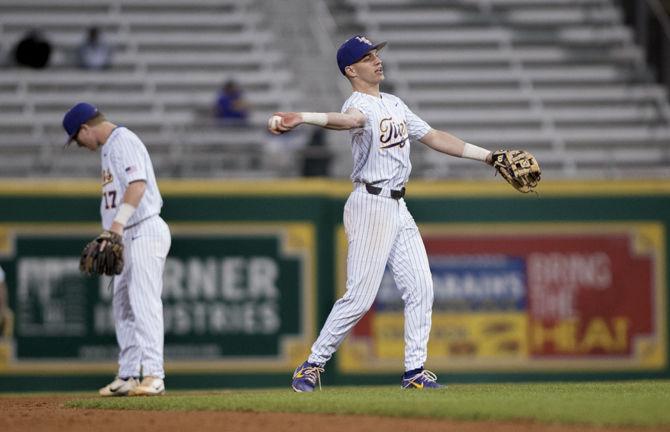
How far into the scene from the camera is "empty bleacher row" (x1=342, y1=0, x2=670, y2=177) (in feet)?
47.7

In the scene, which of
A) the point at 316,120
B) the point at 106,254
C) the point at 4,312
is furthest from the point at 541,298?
the point at 316,120

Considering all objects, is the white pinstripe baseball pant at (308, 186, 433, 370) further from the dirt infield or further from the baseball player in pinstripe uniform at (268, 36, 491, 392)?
the dirt infield

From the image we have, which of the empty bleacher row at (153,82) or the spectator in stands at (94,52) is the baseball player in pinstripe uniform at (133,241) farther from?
the spectator in stands at (94,52)

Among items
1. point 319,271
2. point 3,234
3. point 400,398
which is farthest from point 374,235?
point 3,234

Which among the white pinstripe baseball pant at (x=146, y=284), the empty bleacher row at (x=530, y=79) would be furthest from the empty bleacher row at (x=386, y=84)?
the white pinstripe baseball pant at (x=146, y=284)

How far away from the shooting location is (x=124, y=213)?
844 cm

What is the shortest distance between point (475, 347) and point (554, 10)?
17.7ft

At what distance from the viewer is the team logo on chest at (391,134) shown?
26.1 feet

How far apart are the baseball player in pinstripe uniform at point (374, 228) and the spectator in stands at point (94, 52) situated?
7.12m

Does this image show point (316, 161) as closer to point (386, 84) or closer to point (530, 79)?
point (386, 84)

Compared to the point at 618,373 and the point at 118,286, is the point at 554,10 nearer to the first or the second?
the point at 618,373

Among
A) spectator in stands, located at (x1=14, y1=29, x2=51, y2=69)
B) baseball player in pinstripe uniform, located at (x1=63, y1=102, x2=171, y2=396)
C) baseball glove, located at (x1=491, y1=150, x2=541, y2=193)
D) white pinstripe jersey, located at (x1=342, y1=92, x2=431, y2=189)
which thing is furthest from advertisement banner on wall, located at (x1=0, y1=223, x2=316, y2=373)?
white pinstripe jersey, located at (x1=342, y1=92, x2=431, y2=189)

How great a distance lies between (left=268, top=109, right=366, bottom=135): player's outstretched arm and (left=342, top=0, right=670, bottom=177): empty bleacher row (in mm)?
5854

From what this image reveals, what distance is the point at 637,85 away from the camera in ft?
51.0
